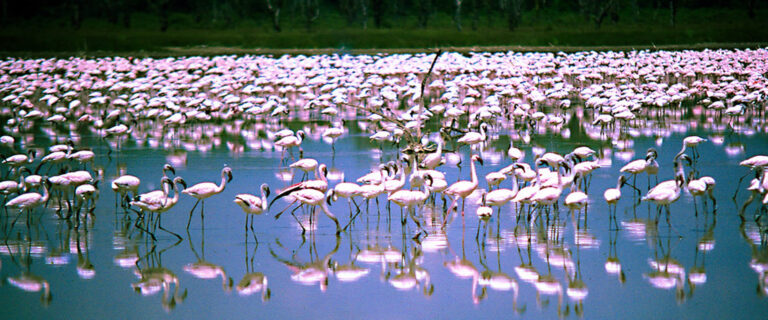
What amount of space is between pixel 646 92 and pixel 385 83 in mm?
8577

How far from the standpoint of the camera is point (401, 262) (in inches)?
358

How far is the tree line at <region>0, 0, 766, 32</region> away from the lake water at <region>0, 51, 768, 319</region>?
46960mm

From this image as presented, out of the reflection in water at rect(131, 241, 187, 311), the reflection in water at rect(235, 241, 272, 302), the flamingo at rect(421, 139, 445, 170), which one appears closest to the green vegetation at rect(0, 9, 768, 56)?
the flamingo at rect(421, 139, 445, 170)

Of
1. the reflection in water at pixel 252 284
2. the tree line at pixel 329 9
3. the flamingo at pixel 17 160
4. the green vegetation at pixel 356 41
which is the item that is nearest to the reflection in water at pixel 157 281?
the reflection in water at pixel 252 284

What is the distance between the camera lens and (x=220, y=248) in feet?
32.0

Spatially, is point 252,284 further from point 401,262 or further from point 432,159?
point 432,159

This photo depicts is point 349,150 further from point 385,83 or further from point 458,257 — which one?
point 385,83

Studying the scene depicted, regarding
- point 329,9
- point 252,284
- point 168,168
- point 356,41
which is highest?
point 329,9

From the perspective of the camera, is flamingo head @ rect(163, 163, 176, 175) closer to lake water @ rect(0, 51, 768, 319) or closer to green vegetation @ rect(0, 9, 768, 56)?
lake water @ rect(0, 51, 768, 319)

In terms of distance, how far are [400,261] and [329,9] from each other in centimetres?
5920

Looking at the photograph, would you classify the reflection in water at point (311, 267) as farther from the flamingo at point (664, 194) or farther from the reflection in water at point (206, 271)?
the flamingo at point (664, 194)

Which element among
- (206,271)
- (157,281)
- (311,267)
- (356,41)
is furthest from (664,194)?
(356,41)

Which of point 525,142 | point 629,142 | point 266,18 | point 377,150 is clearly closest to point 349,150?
point 377,150

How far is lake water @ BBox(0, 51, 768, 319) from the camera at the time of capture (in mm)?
7805
